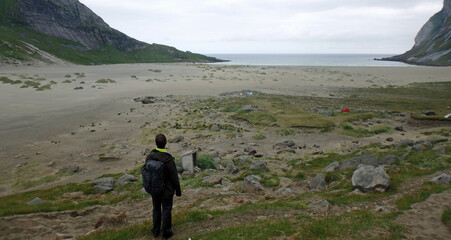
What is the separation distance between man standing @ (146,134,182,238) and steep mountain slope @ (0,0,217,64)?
92.6m

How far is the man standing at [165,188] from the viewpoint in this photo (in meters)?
8.06

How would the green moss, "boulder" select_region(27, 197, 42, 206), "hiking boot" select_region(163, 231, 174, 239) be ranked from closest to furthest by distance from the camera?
"hiking boot" select_region(163, 231, 174, 239) → "boulder" select_region(27, 197, 42, 206) → the green moss

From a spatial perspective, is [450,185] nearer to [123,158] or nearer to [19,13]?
[123,158]

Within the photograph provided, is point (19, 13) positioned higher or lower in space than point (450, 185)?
higher

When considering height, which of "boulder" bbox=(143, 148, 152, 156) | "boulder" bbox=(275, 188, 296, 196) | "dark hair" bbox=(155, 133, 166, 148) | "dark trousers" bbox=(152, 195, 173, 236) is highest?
"dark hair" bbox=(155, 133, 166, 148)

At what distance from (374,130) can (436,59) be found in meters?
158

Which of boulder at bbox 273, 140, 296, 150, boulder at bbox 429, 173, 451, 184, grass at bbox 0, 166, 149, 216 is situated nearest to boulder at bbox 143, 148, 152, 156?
grass at bbox 0, 166, 149, 216

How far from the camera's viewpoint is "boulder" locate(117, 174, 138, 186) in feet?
47.6

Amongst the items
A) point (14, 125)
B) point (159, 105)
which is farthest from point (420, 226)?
point (159, 105)

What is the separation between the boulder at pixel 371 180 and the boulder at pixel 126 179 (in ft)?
33.6

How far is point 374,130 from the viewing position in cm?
2538

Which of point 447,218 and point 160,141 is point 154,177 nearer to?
point 160,141

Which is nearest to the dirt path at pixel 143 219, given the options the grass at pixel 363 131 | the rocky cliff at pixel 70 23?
the grass at pixel 363 131

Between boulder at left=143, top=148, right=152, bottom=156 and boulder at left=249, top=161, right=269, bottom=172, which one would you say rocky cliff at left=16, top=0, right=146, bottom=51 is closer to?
boulder at left=143, top=148, right=152, bottom=156
